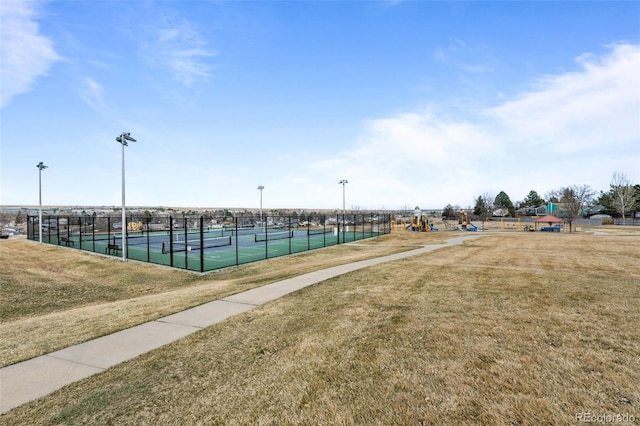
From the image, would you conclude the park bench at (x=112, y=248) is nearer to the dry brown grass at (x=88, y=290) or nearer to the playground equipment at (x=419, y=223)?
the dry brown grass at (x=88, y=290)

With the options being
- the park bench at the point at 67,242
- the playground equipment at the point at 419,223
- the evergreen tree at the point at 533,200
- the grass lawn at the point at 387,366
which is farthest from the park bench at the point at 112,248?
the evergreen tree at the point at 533,200

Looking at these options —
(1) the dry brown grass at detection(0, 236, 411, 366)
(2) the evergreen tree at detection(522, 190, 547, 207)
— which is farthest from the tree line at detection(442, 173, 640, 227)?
(1) the dry brown grass at detection(0, 236, 411, 366)

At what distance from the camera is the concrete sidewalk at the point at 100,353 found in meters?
4.39

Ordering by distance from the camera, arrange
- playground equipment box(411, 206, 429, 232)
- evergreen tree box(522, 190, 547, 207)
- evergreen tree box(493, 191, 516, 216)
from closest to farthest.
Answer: playground equipment box(411, 206, 429, 232) → evergreen tree box(493, 191, 516, 216) → evergreen tree box(522, 190, 547, 207)

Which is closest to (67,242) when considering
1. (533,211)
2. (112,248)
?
(112,248)

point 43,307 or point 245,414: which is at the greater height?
point 245,414

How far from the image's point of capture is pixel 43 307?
12.2m

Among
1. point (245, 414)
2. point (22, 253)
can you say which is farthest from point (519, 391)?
point (22, 253)

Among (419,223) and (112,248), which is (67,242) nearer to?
(112,248)

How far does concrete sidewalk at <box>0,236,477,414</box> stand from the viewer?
14.4 ft

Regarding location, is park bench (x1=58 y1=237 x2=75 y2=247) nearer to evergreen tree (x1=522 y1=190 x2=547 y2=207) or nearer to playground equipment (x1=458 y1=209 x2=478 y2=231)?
playground equipment (x1=458 y1=209 x2=478 y2=231)

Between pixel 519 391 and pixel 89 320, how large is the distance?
8.42 metres

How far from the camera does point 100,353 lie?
546cm

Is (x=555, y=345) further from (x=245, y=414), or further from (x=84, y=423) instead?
(x=84, y=423)
